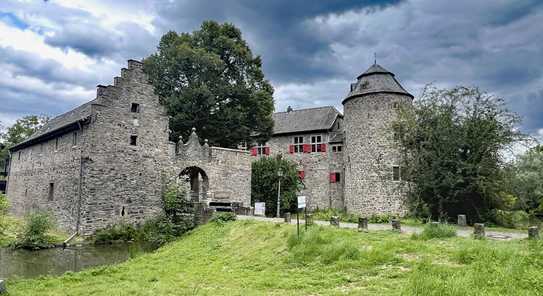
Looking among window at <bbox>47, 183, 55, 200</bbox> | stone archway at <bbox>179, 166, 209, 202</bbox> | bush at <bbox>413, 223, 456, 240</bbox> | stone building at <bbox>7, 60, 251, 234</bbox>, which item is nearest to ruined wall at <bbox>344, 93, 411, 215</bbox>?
stone building at <bbox>7, 60, 251, 234</bbox>

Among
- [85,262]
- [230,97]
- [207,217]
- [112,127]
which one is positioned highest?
[230,97]

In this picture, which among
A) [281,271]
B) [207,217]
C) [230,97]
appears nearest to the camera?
[281,271]

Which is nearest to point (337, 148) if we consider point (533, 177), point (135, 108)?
point (135, 108)

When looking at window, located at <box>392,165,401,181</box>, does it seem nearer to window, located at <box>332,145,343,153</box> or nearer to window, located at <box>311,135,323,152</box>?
window, located at <box>332,145,343,153</box>

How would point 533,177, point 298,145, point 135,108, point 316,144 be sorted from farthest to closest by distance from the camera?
point 533,177 < point 298,145 < point 316,144 < point 135,108

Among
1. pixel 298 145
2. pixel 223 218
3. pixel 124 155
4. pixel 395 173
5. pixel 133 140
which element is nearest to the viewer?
pixel 223 218

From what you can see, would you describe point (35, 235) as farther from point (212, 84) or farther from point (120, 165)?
point (212, 84)

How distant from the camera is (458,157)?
19.7 m

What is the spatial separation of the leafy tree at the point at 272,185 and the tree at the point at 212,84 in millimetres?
3123

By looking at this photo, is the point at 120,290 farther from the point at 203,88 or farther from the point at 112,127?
the point at 203,88

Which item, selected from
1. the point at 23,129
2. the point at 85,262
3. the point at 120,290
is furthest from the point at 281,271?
the point at 23,129

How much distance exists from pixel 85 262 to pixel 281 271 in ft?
30.3

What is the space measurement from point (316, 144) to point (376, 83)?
8383mm

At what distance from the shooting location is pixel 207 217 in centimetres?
2134
